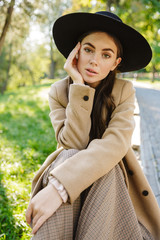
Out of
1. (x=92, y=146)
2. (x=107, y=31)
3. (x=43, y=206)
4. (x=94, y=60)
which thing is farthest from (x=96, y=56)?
(x=43, y=206)

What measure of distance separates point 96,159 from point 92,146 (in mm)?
116

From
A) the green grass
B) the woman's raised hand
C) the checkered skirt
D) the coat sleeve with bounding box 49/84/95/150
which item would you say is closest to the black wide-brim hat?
the woman's raised hand

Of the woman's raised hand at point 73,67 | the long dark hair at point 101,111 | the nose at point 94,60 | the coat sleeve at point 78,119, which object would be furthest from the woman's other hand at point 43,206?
the nose at point 94,60

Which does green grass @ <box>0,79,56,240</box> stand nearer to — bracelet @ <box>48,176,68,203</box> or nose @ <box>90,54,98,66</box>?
bracelet @ <box>48,176,68,203</box>

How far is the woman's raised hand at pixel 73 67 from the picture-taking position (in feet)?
6.15

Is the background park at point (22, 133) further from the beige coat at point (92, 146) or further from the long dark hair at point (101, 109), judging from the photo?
the long dark hair at point (101, 109)

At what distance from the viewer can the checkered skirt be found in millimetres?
1391

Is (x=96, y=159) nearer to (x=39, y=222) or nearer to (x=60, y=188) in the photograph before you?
(x=60, y=188)

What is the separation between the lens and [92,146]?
1.63 meters

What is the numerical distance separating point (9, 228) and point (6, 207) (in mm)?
318

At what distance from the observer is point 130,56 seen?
2074 mm

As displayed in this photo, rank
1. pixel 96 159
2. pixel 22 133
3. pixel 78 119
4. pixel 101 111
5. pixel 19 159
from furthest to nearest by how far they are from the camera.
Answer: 1. pixel 22 133
2. pixel 19 159
3. pixel 101 111
4. pixel 78 119
5. pixel 96 159

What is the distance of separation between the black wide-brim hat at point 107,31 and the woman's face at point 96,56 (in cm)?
8

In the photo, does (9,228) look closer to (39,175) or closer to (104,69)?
(39,175)
